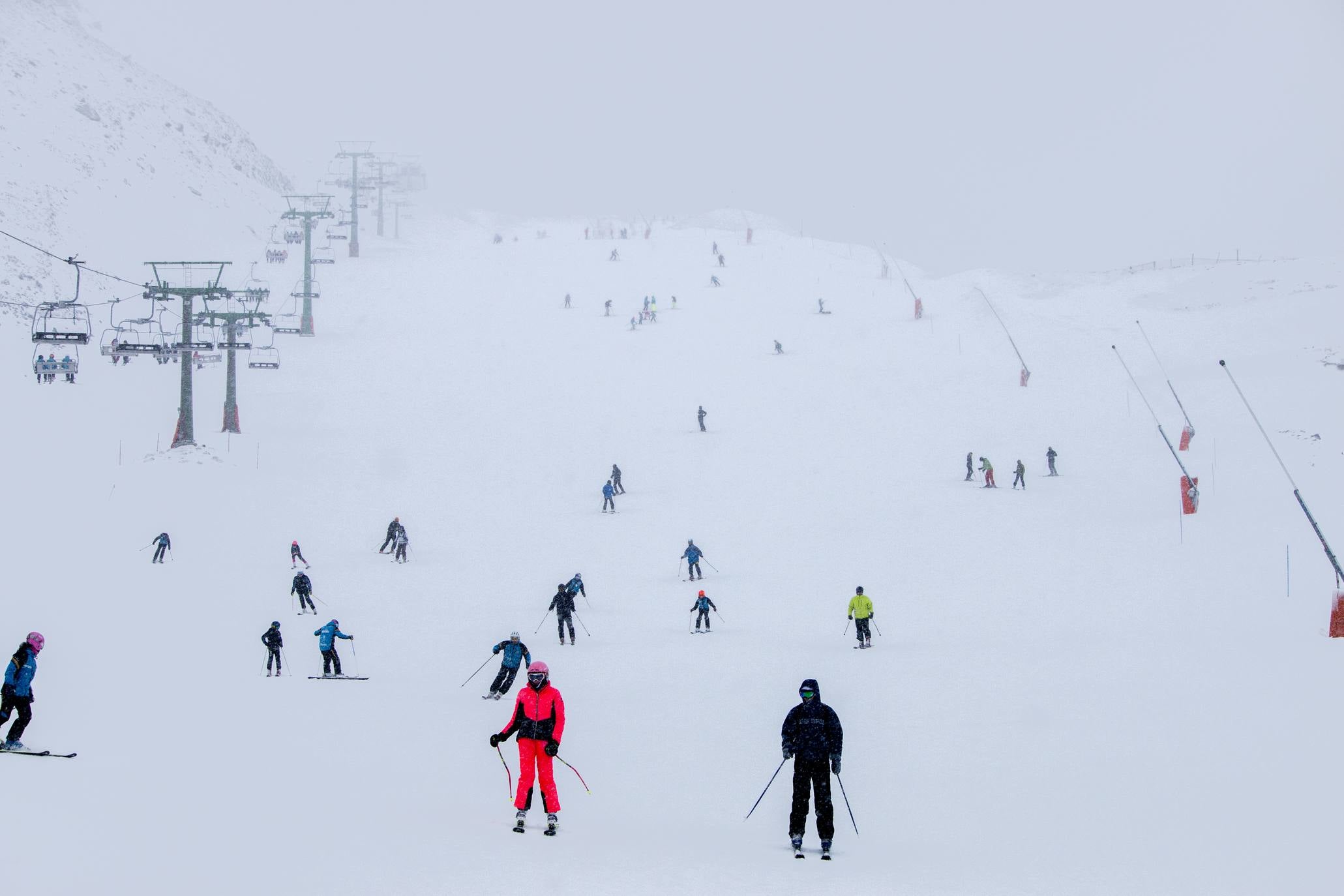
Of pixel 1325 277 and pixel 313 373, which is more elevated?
pixel 1325 277

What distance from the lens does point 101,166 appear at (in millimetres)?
78500

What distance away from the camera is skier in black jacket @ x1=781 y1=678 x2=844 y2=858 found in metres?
8.23

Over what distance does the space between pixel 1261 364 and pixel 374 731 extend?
1656 inches

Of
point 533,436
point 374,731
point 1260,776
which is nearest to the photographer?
point 1260,776

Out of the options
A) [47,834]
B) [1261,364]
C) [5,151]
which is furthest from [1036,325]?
[5,151]

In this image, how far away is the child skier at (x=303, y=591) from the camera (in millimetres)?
22000

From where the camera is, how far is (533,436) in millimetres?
40656

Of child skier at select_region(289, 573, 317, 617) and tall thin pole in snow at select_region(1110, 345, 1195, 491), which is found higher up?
tall thin pole in snow at select_region(1110, 345, 1195, 491)

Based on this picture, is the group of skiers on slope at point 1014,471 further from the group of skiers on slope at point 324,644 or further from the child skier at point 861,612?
the group of skiers on slope at point 324,644

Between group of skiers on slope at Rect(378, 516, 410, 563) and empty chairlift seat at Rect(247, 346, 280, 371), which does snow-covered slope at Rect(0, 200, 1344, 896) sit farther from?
empty chairlift seat at Rect(247, 346, 280, 371)

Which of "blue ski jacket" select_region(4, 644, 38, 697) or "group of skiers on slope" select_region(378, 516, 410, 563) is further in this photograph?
"group of skiers on slope" select_region(378, 516, 410, 563)

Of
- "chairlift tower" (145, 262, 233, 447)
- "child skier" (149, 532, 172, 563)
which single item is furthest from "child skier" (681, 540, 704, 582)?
"chairlift tower" (145, 262, 233, 447)

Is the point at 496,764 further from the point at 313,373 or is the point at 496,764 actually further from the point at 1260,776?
the point at 313,373

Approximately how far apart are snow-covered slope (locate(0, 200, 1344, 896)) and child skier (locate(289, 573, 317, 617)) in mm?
407
